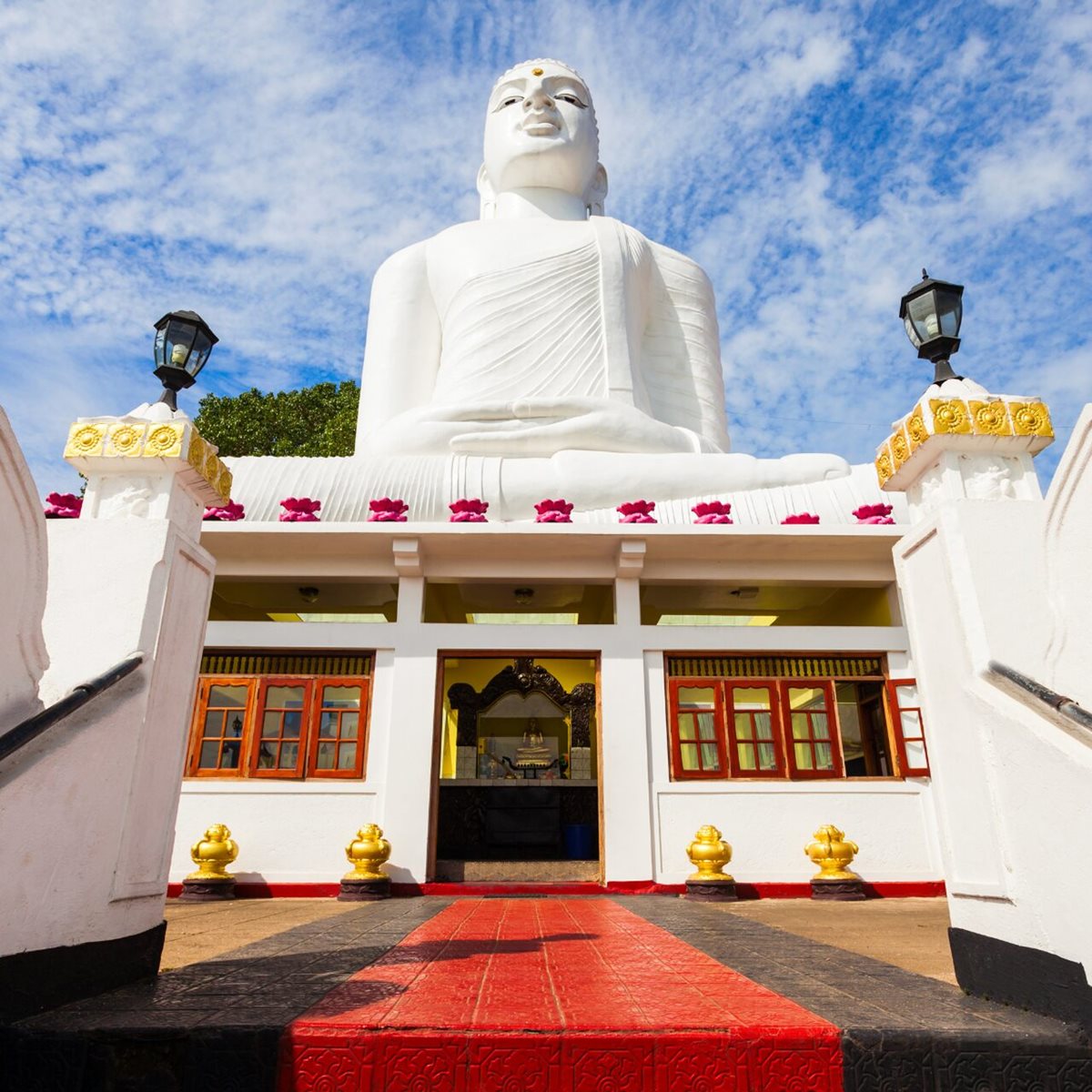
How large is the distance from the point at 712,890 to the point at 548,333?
21.7 feet

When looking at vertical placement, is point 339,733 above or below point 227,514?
below

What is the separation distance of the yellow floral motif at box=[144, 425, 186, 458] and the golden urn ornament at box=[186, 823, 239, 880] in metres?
3.76

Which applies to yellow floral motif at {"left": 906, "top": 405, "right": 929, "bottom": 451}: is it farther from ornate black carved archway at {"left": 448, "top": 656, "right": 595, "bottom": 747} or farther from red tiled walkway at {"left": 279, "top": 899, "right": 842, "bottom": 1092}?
ornate black carved archway at {"left": 448, "top": 656, "right": 595, "bottom": 747}

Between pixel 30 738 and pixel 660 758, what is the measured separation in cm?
474

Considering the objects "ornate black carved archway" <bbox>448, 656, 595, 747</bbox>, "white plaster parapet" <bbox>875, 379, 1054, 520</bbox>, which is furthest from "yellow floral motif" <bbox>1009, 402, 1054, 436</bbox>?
"ornate black carved archway" <bbox>448, 656, 595, 747</bbox>

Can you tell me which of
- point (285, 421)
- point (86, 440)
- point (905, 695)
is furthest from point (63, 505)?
point (285, 421)

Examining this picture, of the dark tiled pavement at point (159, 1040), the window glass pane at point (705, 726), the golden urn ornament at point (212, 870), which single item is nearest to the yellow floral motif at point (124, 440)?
the dark tiled pavement at point (159, 1040)

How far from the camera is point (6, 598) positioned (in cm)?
213

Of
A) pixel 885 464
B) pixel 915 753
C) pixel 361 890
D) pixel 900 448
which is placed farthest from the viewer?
pixel 915 753

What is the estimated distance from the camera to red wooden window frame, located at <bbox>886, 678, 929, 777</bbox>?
6.06 metres

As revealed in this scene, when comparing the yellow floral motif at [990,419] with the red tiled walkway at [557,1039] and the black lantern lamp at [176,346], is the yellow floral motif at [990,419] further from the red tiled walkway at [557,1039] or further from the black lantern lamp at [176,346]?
the black lantern lamp at [176,346]

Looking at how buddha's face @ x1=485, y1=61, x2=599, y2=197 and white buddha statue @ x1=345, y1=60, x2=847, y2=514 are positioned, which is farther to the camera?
buddha's face @ x1=485, y1=61, x2=599, y2=197

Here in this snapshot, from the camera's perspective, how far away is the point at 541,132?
11227 mm

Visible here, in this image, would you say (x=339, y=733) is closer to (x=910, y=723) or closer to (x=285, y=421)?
(x=910, y=723)
